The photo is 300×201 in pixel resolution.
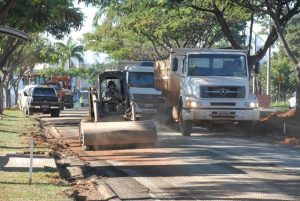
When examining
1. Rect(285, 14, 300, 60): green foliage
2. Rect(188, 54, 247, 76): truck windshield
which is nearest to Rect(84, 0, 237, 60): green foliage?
Rect(188, 54, 247, 76): truck windshield

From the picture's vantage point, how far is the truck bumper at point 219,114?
23016mm

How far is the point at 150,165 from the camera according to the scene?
15.6m

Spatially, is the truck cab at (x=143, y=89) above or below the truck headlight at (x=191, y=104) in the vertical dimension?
above

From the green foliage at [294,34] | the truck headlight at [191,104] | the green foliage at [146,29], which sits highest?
the green foliage at [294,34]

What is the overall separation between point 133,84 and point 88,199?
70.9 ft

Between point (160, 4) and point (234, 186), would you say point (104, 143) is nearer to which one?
point (234, 186)

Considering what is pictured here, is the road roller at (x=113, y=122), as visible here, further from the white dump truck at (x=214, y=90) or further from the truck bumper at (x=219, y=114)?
the white dump truck at (x=214, y=90)

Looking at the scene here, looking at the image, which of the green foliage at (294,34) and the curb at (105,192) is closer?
the curb at (105,192)

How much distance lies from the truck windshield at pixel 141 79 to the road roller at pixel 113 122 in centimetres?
1041

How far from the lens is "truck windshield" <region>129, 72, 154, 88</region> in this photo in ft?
107

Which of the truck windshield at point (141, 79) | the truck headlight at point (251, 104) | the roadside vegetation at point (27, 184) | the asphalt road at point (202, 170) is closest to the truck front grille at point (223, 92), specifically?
the truck headlight at point (251, 104)

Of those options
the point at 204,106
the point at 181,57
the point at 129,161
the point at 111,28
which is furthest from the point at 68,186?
the point at 111,28

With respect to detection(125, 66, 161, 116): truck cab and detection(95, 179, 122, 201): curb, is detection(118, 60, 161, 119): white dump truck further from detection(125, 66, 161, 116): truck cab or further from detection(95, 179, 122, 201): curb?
detection(95, 179, 122, 201): curb

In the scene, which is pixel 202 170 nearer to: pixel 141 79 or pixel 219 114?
pixel 219 114
